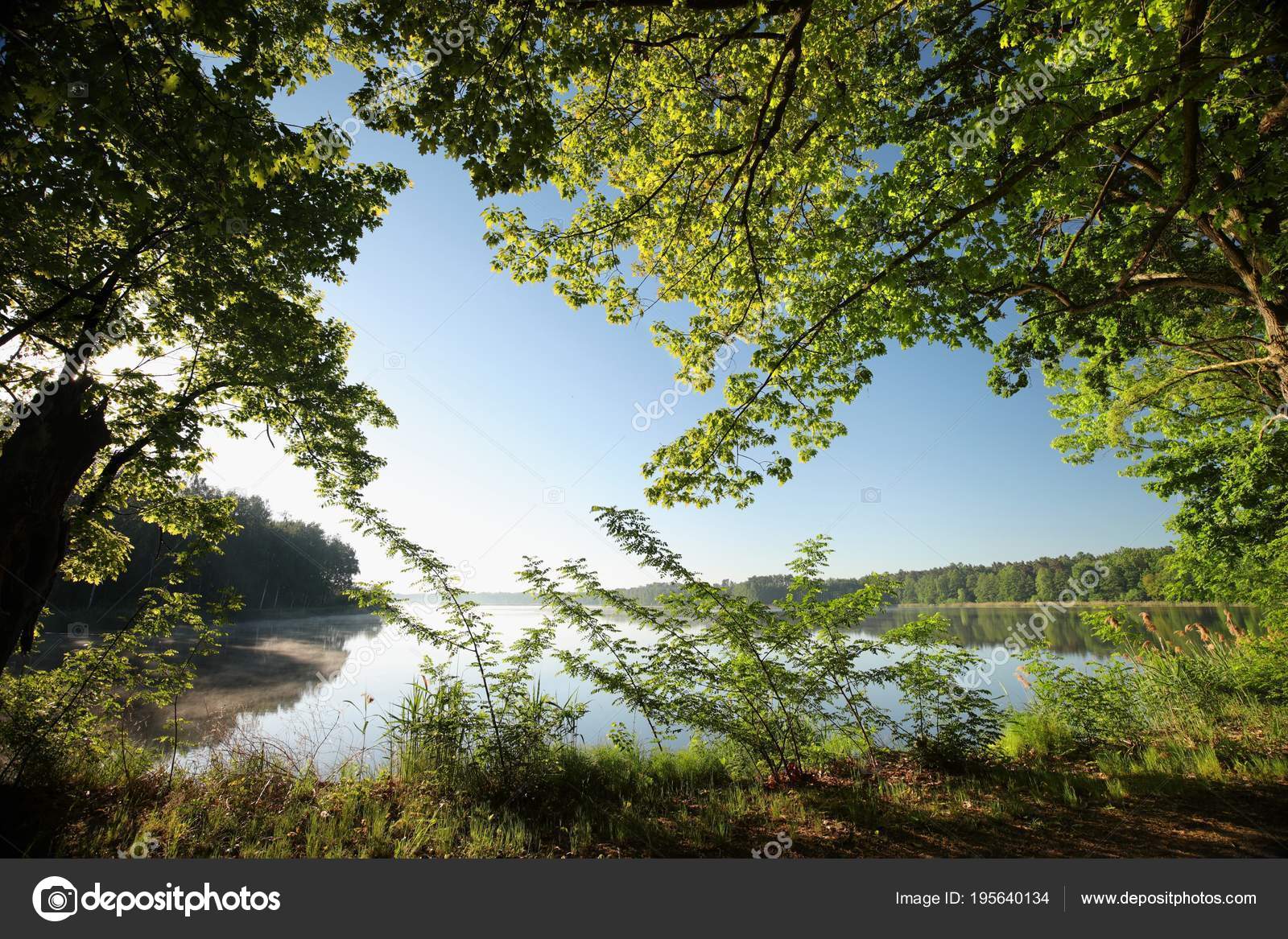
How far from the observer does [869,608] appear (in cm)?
557

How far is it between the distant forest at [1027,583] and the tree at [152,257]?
550cm

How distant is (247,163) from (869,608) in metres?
7.30

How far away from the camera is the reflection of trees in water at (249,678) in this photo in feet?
33.4

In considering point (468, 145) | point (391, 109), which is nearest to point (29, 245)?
point (391, 109)

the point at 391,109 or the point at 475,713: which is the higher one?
the point at 391,109

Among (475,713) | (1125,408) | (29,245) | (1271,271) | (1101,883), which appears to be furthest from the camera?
(1125,408)

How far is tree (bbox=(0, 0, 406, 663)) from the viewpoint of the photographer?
319cm

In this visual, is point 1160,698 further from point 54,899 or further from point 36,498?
point 36,498

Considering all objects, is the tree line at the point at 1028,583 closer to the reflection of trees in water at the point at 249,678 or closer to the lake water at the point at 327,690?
the lake water at the point at 327,690

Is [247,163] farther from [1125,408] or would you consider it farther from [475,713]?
[1125,408]

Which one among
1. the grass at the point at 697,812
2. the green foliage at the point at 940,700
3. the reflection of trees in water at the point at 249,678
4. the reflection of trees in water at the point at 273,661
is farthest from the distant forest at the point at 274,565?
the green foliage at the point at 940,700

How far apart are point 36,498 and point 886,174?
10594mm

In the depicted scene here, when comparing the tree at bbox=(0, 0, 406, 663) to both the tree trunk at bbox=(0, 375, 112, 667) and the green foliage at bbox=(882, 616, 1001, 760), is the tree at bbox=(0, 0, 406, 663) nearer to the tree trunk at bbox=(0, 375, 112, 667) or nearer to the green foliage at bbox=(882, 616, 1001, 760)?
the tree trunk at bbox=(0, 375, 112, 667)

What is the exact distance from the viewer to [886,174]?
18.2ft
